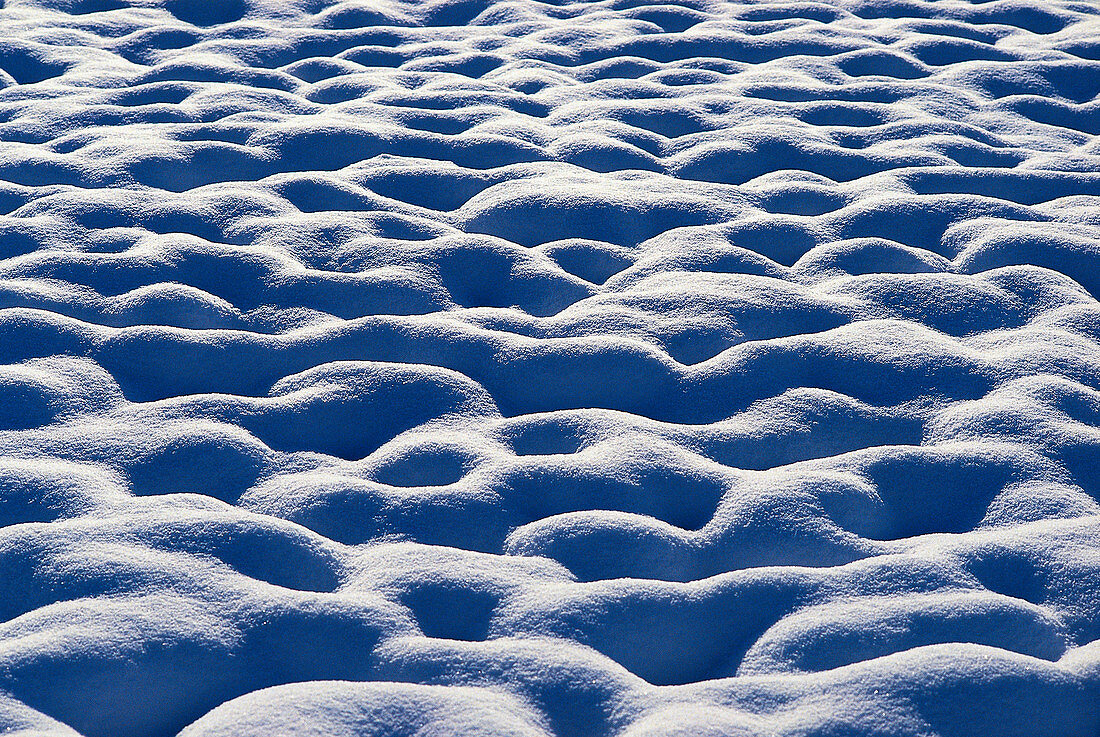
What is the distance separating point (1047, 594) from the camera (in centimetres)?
126

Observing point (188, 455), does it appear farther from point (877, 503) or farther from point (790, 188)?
point (790, 188)

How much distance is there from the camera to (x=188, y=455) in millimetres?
1489

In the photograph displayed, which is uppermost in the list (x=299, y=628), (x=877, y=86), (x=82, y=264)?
(x=877, y=86)

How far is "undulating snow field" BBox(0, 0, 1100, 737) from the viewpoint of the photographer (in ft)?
3.72

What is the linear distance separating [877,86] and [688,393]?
1563mm

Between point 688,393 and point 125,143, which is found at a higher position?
point 125,143

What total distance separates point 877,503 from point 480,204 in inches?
44.1

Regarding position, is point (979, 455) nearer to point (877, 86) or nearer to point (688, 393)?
point (688, 393)

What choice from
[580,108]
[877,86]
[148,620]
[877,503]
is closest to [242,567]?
[148,620]

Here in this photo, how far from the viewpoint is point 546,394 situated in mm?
1668

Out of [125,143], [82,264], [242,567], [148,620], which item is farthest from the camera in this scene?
[125,143]

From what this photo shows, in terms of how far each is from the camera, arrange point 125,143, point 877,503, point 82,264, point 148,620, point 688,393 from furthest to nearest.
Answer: point 125,143
point 82,264
point 688,393
point 877,503
point 148,620

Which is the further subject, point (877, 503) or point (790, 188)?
point (790, 188)

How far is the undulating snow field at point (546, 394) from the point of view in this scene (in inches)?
44.7
